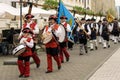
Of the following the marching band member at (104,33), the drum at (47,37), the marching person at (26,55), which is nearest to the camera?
the marching person at (26,55)

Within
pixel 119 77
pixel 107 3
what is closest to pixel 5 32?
pixel 119 77

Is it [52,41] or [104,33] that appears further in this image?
[104,33]

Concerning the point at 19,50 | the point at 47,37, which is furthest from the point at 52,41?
the point at 19,50

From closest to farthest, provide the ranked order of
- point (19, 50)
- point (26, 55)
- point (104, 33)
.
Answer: point (19, 50)
point (26, 55)
point (104, 33)

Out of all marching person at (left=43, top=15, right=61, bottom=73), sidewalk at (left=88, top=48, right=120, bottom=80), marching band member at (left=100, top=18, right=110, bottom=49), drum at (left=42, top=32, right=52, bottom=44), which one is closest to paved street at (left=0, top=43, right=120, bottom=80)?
sidewalk at (left=88, top=48, right=120, bottom=80)

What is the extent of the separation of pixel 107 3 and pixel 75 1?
211 feet

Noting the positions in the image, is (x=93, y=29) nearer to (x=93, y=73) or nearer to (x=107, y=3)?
(x=93, y=73)

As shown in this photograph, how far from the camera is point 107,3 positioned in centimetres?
14050

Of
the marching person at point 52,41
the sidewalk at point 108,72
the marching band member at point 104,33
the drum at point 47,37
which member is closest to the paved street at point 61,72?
the sidewalk at point 108,72

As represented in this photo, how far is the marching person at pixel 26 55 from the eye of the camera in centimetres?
1159

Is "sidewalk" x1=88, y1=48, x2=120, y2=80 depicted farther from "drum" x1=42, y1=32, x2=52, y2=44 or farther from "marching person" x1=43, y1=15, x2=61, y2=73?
"drum" x1=42, y1=32, x2=52, y2=44

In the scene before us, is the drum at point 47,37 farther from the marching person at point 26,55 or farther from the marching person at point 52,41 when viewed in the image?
the marching person at point 26,55

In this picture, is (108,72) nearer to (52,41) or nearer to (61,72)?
(61,72)

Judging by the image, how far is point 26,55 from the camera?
11.6 m
